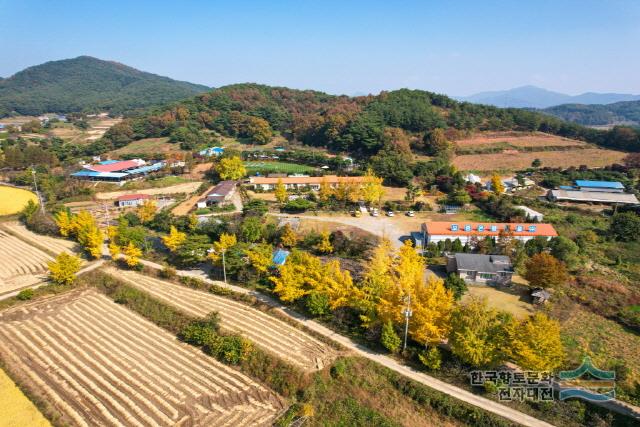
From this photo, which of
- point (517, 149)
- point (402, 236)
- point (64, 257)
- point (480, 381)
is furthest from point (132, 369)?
point (517, 149)

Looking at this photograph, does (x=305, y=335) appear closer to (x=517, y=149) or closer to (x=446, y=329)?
(x=446, y=329)

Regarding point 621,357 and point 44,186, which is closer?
point 621,357

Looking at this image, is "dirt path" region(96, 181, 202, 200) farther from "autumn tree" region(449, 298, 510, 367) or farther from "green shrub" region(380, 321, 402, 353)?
"autumn tree" region(449, 298, 510, 367)

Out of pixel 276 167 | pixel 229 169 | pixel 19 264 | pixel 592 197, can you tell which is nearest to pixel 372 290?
pixel 19 264

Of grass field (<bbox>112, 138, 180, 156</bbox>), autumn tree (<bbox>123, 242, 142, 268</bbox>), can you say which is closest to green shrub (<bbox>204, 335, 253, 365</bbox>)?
autumn tree (<bbox>123, 242, 142, 268</bbox>)

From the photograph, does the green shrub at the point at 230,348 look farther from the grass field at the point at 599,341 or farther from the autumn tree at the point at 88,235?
the autumn tree at the point at 88,235

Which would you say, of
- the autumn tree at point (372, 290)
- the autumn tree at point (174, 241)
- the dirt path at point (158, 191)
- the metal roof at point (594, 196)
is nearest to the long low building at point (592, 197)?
the metal roof at point (594, 196)
